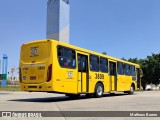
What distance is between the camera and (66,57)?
17203mm

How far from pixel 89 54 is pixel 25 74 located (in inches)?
174

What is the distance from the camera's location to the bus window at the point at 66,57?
1683 cm

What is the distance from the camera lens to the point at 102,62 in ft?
70.8

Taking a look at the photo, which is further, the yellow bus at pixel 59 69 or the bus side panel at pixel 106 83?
the bus side panel at pixel 106 83

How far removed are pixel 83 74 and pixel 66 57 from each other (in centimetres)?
220

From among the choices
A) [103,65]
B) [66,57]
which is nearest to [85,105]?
[66,57]

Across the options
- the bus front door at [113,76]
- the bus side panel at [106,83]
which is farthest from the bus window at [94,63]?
the bus front door at [113,76]

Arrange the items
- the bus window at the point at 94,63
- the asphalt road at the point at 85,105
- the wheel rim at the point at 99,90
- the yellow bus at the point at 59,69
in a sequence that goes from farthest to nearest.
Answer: the wheel rim at the point at 99,90 → the bus window at the point at 94,63 → the yellow bus at the point at 59,69 → the asphalt road at the point at 85,105

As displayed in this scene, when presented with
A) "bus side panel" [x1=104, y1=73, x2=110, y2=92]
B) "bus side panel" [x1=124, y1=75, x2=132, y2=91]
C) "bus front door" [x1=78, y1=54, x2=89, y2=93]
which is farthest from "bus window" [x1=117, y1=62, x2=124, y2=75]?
"bus front door" [x1=78, y1=54, x2=89, y2=93]

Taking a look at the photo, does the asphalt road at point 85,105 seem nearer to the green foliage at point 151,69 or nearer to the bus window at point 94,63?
the bus window at point 94,63

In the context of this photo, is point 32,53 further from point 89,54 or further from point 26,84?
point 89,54

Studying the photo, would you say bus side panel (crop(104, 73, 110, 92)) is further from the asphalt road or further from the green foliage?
the green foliage

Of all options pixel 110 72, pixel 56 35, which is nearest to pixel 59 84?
pixel 110 72

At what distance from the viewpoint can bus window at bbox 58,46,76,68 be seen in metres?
16.8
